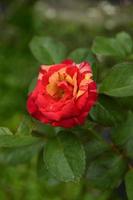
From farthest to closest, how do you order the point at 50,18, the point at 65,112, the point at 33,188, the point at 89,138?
the point at 50,18 → the point at 33,188 → the point at 89,138 → the point at 65,112

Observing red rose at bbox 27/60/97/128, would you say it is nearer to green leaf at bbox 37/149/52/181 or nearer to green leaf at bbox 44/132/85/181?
green leaf at bbox 44/132/85/181

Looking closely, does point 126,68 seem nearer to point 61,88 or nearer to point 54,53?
point 61,88

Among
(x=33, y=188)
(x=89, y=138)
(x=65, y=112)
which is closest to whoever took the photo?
(x=65, y=112)

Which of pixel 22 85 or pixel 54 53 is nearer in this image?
pixel 54 53

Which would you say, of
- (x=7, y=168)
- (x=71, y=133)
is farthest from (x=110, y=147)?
(x=7, y=168)

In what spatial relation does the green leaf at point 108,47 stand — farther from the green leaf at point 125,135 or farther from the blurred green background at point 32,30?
the blurred green background at point 32,30

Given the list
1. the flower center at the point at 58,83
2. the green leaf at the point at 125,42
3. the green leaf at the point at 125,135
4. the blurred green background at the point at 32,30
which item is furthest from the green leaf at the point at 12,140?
the blurred green background at the point at 32,30

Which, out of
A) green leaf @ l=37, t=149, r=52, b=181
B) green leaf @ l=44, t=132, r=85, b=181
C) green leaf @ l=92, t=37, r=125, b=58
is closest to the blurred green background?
green leaf @ l=37, t=149, r=52, b=181

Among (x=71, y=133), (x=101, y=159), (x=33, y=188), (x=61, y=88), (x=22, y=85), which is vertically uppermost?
(x=61, y=88)

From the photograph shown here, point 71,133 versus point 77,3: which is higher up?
point 71,133
